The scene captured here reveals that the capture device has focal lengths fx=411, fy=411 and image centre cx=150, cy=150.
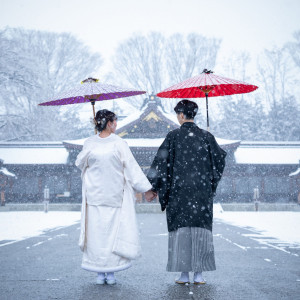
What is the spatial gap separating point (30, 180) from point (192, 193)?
82.4ft

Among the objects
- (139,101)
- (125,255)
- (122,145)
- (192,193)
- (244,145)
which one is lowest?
(125,255)

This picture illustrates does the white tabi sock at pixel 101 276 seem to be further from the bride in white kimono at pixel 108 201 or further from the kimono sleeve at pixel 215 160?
the kimono sleeve at pixel 215 160

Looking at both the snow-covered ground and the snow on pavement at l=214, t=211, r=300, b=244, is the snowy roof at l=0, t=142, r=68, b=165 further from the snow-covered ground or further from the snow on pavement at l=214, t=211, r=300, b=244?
the snow on pavement at l=214, t=211, r=300, b=244

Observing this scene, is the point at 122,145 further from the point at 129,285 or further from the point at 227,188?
the point at 227,188

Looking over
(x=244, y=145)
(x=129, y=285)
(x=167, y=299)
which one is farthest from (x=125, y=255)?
(x=244, y=145)

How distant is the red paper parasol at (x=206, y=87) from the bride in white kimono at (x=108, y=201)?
1032mm

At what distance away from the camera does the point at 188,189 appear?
4117mm

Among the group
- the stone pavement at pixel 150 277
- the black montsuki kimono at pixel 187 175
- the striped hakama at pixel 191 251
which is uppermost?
the black montsuki kimono at pixel 187 175

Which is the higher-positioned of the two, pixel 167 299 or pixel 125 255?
pixel 125 255

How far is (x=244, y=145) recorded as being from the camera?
31312mm

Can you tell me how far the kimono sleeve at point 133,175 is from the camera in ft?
13.5

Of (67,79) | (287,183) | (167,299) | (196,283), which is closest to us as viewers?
(167,299)

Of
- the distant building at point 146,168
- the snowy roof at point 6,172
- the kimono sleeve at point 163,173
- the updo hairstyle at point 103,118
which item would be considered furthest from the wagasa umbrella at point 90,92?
the snowy roof at point 6,172

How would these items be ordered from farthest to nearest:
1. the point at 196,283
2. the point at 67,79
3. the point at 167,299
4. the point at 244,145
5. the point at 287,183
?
the point at 67,79 < the point at 244,145 < the point at 287,183 < the point at 196,283 < the point at 167,299
